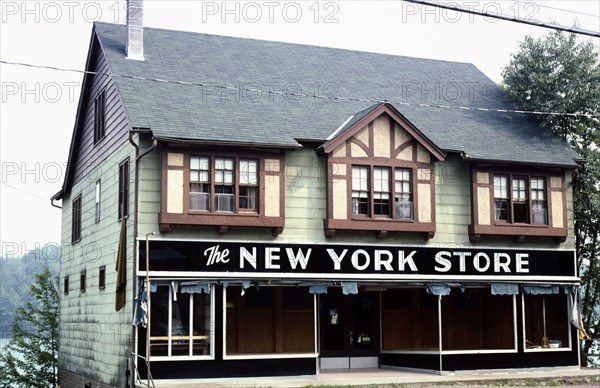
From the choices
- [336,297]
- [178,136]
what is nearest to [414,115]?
[336,297]

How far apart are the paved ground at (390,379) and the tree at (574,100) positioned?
5.50 m

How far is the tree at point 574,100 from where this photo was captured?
3167 centimetres

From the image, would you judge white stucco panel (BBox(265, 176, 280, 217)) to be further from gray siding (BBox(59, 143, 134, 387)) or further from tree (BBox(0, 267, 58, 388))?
tree (BBox(0, 267, 58, 388))

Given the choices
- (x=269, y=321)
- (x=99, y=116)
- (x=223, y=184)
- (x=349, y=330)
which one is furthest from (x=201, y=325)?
(x=99, y=116)

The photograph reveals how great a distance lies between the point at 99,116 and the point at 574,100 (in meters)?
17.1

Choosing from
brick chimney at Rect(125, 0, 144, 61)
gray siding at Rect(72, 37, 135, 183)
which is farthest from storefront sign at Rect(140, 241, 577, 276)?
brick chimney at Rect(125, 0, 144, 61)

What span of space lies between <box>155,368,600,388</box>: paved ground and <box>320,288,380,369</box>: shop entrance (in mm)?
830

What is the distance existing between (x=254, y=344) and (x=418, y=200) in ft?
22.2

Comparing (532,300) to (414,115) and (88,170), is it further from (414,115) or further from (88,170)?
(88,170)

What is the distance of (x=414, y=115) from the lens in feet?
100

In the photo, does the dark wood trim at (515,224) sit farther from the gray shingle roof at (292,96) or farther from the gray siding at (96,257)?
the gray siding at (96,257)

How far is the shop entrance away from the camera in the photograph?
2969 centimetres

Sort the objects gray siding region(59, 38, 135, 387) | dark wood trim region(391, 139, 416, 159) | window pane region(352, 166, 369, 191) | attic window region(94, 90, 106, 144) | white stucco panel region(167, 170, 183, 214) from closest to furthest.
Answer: white stucco panel region(167, 170, 183, 214), gray siding region(59, 38, 135, 387), window pane region(352, 166, 369, 191), dark wood trim region(391, 139, 416, 159), attic window region(94, 90, 106, 144)

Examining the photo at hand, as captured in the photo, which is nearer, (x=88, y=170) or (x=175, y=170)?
(x=175, y=170)
